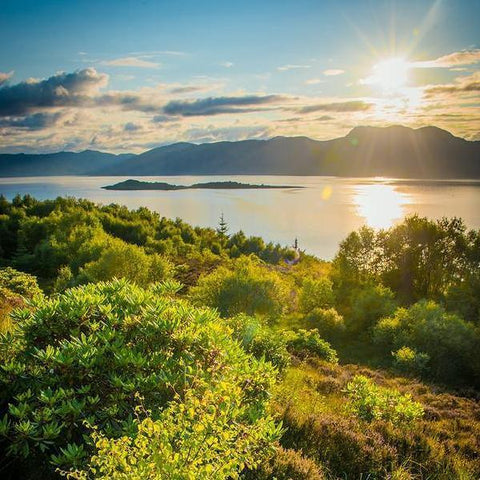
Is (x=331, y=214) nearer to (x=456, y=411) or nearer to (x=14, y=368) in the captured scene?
(x=456, y=411)

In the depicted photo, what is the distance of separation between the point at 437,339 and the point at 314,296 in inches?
589

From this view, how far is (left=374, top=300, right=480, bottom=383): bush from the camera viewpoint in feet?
97.9

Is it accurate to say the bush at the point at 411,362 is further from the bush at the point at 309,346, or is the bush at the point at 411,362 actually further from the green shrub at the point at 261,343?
the green shrub at the point at 261,343

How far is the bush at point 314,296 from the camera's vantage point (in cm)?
4472

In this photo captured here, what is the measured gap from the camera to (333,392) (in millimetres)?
15578

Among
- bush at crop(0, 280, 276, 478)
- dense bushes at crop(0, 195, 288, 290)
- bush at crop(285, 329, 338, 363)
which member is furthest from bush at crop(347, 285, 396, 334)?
bush at crop(0, 280, 276, 478)

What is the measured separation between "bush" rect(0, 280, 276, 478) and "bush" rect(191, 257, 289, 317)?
81.8 ft

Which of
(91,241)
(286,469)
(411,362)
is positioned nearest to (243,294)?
(411,362)

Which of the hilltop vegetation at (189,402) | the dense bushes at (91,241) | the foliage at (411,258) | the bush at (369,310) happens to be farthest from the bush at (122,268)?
the foliage at (411,258)

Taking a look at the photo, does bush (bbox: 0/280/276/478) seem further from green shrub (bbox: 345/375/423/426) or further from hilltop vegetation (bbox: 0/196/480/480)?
green shrub (bbox: 345/375/423/426)

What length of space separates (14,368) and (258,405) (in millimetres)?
4055

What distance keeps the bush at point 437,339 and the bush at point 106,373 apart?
26.7 metres

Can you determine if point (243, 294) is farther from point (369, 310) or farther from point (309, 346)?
point (369, 310)

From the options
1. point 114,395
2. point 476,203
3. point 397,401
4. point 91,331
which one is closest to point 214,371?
point 114,395
